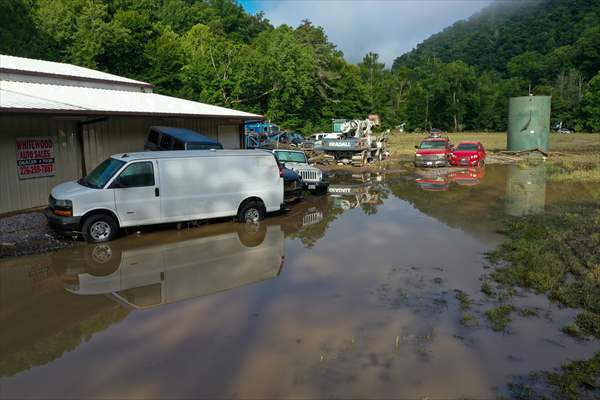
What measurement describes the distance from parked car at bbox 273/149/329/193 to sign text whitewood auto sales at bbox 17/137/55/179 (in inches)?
305

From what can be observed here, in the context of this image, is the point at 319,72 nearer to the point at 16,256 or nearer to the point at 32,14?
the point at 32,14

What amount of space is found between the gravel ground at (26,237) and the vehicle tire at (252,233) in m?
3.93

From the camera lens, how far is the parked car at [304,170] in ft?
58.5

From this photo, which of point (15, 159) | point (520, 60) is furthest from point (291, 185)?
point (520, 60)

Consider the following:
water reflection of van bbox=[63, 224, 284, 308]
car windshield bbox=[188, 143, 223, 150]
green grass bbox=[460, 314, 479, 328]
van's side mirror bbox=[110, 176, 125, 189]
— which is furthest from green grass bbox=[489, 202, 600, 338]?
car windshield bbox=[188, 143, 223, 150]

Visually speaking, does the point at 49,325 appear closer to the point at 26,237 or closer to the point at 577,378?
the point at 26,237

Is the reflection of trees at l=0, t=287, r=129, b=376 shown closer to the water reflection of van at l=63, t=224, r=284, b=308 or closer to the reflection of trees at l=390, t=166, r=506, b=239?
the water reflection of van at l=63, t=224, r=284, b=308

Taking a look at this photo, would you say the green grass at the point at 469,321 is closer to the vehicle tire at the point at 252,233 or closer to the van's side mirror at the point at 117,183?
the vehicle tire at the point at 252,233

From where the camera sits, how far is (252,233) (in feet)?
38.4

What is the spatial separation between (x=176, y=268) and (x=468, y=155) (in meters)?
22.9

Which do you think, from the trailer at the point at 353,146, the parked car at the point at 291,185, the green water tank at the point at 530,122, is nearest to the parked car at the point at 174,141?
the parked car at the point at 291,185

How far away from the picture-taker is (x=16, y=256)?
9.60 metres

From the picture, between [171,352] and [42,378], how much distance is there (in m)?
1.37

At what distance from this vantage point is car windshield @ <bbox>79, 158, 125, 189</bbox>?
34.6ft
